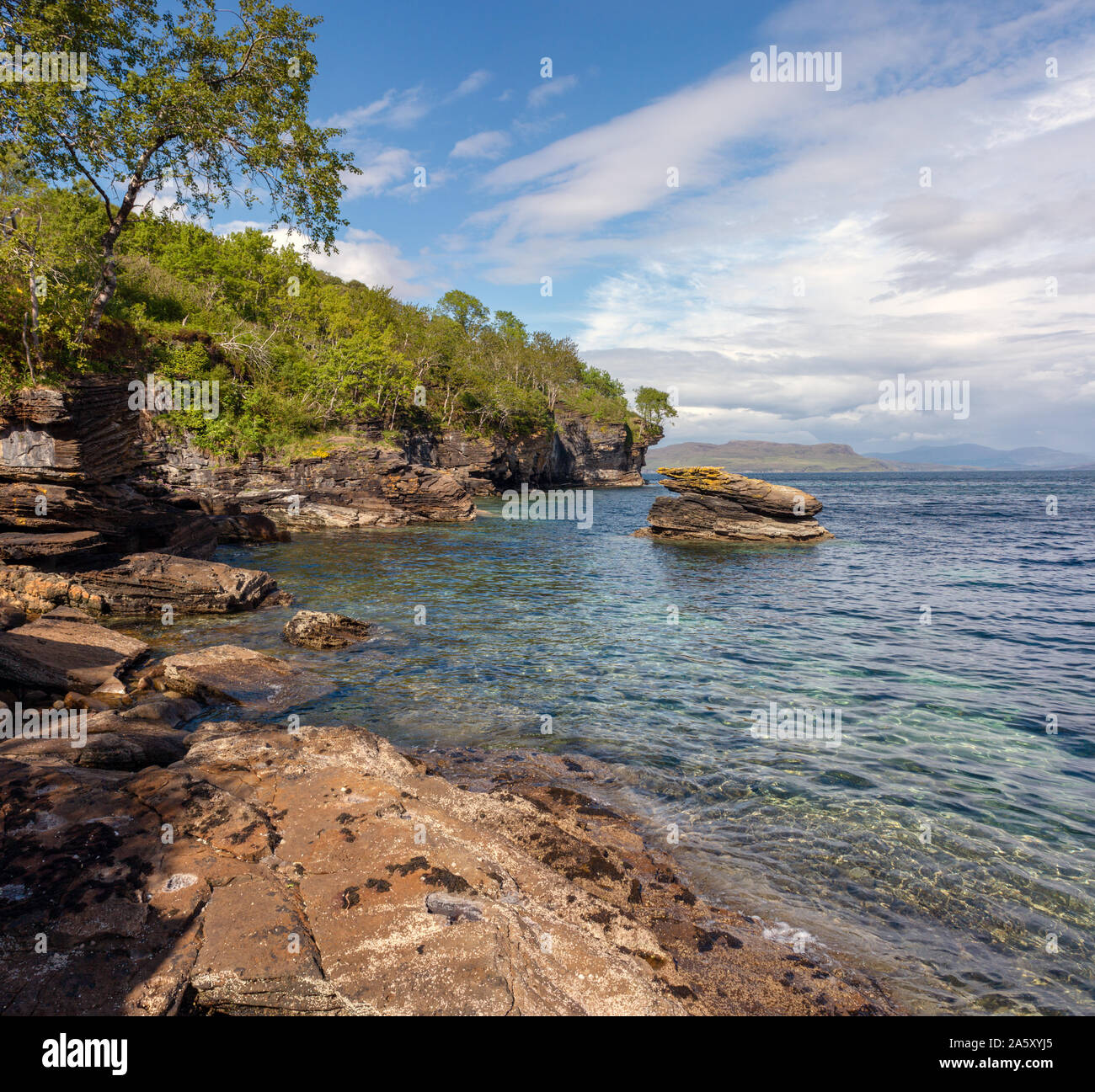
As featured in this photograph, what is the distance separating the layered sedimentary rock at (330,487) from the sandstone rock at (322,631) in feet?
70.6

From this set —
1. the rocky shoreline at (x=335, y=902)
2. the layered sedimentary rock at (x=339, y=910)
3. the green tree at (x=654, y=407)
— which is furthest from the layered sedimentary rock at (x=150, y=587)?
the green tree at (x=654, y=407)

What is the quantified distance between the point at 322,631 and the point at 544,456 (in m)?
77.3

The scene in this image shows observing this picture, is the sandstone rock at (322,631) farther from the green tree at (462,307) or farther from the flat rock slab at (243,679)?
the green tree at (462,307)

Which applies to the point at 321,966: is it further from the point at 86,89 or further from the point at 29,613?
the point at 86,89

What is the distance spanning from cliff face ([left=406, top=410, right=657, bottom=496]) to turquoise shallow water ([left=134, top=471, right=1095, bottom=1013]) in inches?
1410

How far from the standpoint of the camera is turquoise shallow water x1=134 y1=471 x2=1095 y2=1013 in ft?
20.5

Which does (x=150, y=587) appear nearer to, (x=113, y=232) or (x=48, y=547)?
(x=48, y=547)

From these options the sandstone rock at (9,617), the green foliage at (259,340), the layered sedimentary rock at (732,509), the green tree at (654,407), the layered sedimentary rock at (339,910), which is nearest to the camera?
the layered sedimentary rock at (339,910)

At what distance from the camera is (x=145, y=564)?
724 inches

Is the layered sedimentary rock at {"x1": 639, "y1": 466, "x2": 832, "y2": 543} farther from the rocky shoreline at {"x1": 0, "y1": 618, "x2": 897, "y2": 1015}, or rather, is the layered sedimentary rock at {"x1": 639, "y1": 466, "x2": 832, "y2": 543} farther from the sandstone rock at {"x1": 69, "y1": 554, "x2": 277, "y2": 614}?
the rocky shoreline at {"x1": 0, "y1": 618, "x2": 897, "y2": 1015}

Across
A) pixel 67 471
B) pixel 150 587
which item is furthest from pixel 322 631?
pixel 67 471

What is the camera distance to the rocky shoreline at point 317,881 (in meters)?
3.97

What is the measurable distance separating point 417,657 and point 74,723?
294 inches
